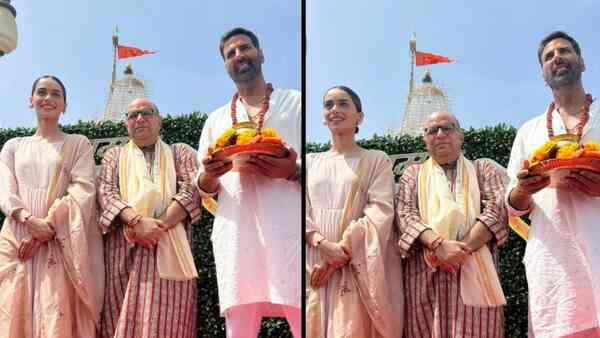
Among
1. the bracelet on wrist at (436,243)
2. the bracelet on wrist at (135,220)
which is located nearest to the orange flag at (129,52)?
the bracelet on wrist at (135,220)

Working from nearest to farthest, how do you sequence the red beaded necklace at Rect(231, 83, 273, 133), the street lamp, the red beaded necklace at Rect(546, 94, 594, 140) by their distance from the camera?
the red beaded necklace at Rect(546, 94, 594, 140), the red beaded necklace at Rect(231, 83, 273, 133), the street lamp

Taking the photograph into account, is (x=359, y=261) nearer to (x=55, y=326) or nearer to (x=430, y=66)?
(x=430, y=66)

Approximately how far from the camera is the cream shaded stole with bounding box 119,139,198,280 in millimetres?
3196

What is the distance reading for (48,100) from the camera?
340 cm

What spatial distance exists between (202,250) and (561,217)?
1.22m

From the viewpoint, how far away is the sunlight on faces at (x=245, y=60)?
3.30 m

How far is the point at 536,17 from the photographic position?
3150 millimetres

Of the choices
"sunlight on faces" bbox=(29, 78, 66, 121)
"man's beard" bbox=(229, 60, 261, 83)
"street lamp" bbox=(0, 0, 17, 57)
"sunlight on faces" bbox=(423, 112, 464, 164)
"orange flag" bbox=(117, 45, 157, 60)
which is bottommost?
"sunlight on faces" bbox=(423, 112, 464, 164)

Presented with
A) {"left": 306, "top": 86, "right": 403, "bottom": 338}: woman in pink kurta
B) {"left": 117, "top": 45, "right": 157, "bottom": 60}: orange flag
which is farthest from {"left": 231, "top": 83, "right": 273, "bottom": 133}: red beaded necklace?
{"left": 117, "top": 45, "right": 157, "bottom": 60}: orange flag

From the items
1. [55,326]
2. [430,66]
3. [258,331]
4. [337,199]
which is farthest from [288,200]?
[55,326]

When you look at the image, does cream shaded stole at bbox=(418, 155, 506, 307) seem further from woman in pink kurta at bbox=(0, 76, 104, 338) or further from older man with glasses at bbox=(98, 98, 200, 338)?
woman in pink kurta at bbox=(0, 76, 104, 338)

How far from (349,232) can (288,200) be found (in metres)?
0.24

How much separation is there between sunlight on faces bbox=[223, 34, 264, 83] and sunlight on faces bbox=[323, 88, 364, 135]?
27 cm

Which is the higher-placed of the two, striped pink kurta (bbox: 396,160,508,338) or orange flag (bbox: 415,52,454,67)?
orange flag (bbox: 415,52,454,67)
